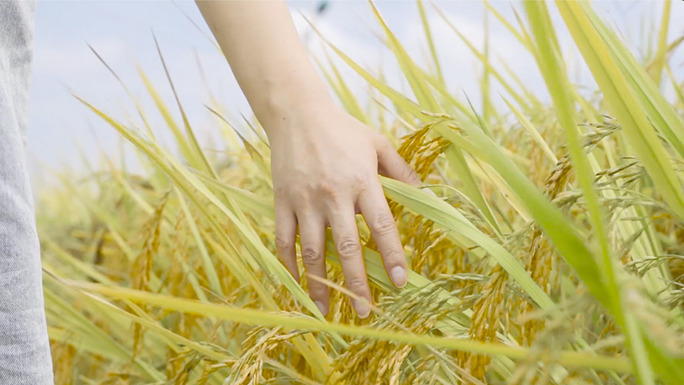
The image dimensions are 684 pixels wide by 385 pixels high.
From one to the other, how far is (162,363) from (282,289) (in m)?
0.67

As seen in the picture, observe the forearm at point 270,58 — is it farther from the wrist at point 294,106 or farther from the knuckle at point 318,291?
the knuckle at point 318,291

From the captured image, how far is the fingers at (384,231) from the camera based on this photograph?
942 mm

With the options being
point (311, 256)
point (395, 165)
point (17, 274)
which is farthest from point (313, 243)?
point (17, 274)

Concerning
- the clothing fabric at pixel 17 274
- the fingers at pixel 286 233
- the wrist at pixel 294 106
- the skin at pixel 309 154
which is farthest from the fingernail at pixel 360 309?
the clothing fabric at pixel 17 274

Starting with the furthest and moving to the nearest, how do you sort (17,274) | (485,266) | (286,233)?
(286,233) < (485,266) < (17,274)

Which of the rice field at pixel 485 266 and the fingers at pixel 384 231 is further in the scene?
the fingers at pixel 384 231

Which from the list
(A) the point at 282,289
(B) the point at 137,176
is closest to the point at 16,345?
(A) the point at 282,289

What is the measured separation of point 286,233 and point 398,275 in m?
0.16

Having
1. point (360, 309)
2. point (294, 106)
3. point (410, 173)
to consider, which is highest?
point (294, 106)

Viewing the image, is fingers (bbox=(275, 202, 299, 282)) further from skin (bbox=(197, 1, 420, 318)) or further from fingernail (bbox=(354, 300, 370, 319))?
fingernail (bbox=(354, 300, 370, 319))

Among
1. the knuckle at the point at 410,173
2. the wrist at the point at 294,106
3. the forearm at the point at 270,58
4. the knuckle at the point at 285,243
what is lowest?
the knuckle at the point at 285,243

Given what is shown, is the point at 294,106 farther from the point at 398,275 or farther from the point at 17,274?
the point at 17,274

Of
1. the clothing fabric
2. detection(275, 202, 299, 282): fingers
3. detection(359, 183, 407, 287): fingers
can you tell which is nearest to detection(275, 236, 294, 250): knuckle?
detection(275, 202, 299, 282): fingers

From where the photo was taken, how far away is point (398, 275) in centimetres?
94
